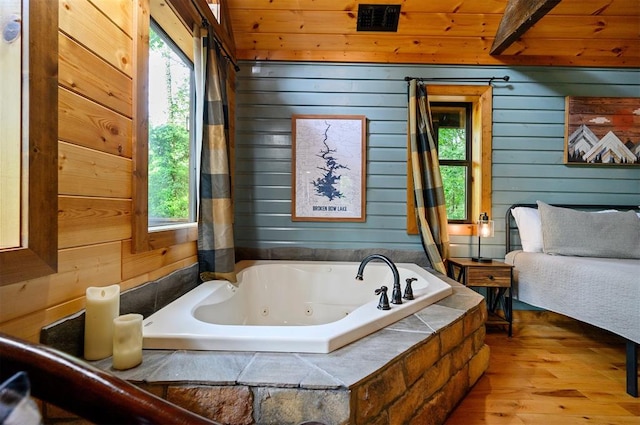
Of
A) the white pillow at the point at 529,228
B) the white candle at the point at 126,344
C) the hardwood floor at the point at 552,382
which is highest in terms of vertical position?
the white pillow at the point at 529,228

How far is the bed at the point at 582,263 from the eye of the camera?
1.66 metres

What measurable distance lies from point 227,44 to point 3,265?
216 cm

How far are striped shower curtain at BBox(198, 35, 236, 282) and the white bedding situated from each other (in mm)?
2134

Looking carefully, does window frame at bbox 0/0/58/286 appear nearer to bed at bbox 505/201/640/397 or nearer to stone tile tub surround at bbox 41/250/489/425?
stone tile tub surround at bbox 41/250/489/425

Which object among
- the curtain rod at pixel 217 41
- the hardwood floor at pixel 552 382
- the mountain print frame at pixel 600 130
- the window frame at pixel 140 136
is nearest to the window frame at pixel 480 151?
the mountain print frame at pixel 600 130

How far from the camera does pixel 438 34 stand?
2561 millimetres

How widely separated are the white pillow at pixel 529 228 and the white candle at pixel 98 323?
2771mm

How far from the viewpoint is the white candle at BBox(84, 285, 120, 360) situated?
100cm

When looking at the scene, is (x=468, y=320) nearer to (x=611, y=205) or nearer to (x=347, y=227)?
(x=347, y=227)

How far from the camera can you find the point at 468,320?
5.02ft

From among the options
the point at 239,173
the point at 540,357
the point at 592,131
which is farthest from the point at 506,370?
the point at 239,173

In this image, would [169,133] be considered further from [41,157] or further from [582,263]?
[582,263]

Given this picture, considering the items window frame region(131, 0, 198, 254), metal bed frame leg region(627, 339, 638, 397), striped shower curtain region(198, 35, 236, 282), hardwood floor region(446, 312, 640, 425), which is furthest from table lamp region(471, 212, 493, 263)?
window frame region(131, 0, 198, 254)

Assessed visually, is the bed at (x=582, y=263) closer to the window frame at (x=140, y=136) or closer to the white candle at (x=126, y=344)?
the white candle at (x=126, y=344)
